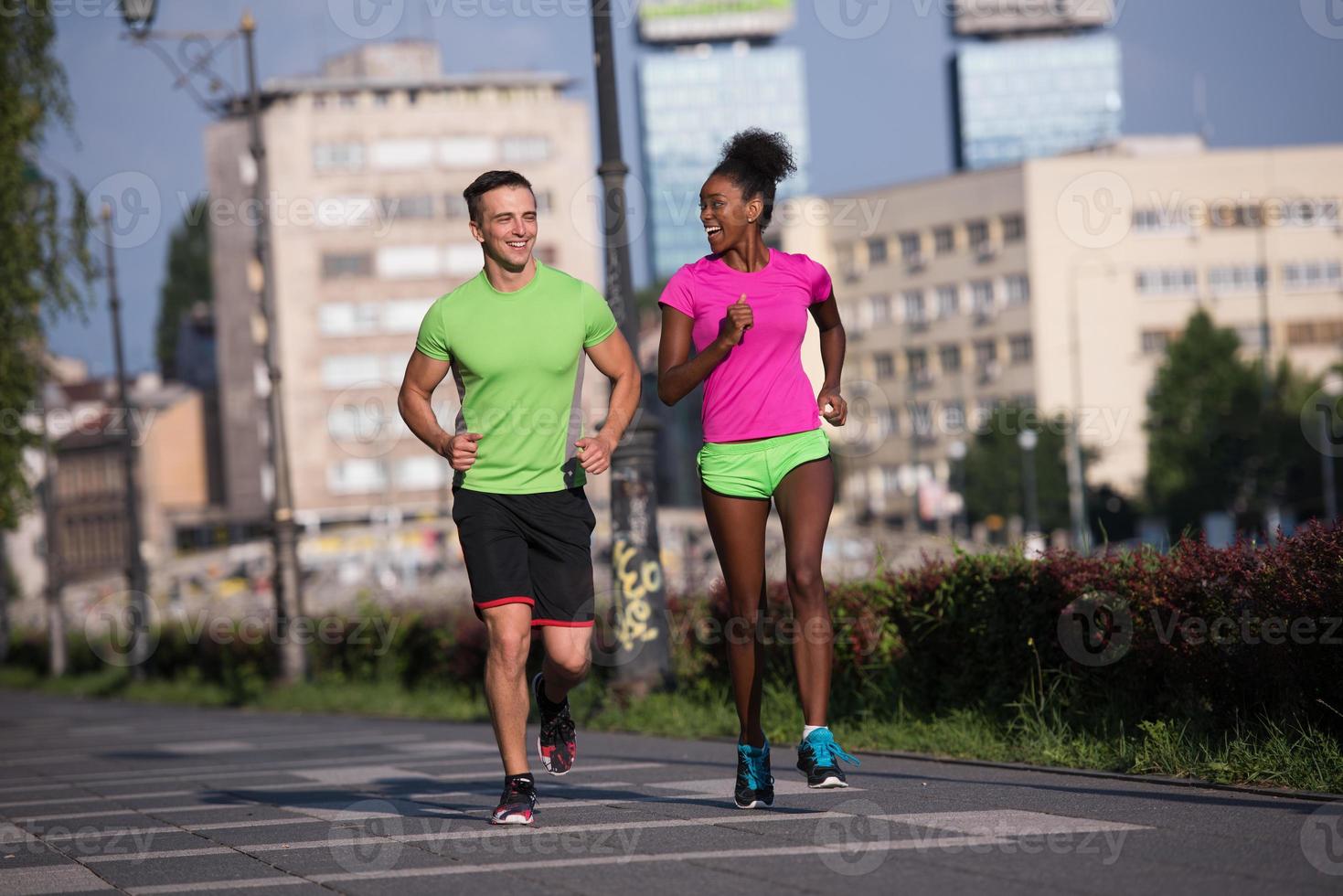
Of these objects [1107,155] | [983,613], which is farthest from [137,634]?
[1107,155]

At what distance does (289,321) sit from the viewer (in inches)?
4336

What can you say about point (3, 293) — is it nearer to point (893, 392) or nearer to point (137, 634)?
point (137, 634)

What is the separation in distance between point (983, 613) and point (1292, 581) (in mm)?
2454

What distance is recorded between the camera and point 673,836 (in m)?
6.12

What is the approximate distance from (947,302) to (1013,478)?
23.1m

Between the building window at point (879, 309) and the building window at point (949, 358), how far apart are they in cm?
419

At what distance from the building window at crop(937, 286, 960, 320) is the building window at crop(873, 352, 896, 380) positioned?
4298mm

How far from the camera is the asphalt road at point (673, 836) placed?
512 centimetres

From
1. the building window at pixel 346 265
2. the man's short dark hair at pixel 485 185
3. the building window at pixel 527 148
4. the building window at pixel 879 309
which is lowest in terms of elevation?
the man's short dark hair at pixel 485 185

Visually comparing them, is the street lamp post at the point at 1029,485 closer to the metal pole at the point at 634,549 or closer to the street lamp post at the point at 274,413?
the street lamp post at the point at 274,413

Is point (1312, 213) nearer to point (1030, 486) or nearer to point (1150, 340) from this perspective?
point (1150, 340)

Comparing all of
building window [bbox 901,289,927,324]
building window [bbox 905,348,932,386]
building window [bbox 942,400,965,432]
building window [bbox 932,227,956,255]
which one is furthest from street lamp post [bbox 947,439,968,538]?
building window [bbox 932,227,956,255]

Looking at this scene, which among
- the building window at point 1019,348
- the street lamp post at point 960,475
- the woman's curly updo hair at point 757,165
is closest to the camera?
the woman's curly updo hair at point 757,165

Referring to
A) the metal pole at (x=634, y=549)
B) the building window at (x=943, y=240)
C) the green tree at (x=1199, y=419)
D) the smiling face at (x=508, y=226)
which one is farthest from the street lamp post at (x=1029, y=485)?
the smiling face at (x=508, y=226)
